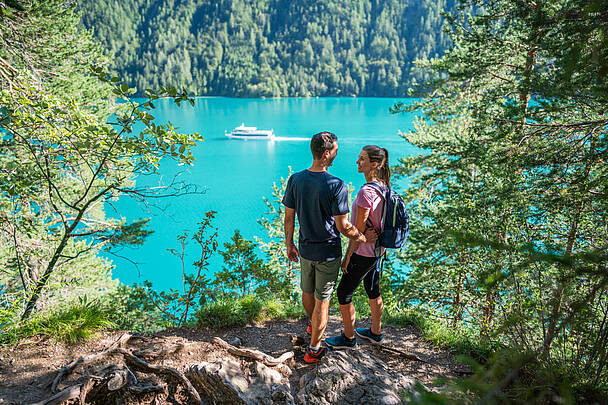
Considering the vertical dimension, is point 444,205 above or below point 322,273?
below

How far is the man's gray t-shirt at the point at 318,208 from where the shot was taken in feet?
8.27

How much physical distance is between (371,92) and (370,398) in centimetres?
11883

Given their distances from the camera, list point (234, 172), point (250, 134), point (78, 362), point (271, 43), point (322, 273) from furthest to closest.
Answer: point (271, 43) → point (250, 134) → point (234, 172) → point (322, 273) → point (78, 362)

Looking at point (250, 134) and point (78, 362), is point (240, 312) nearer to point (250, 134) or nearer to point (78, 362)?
point (78, 362)

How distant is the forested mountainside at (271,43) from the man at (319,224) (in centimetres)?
10812

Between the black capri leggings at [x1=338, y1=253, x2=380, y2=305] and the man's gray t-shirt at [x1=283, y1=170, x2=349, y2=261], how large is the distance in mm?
165

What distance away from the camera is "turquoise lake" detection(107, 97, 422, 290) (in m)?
24.5

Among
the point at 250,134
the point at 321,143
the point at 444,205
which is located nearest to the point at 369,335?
the point at 321,143

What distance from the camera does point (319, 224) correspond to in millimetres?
2604

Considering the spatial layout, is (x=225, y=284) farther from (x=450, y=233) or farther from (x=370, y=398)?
(x=450, y=233)

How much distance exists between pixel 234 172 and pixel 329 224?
36.3m

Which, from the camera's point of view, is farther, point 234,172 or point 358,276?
point 234,172

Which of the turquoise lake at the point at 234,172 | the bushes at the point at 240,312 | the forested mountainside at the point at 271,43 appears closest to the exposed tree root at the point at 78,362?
the bushes at the point at 240,312

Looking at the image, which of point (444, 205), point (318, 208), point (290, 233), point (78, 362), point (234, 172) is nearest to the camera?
point (78, 362)
